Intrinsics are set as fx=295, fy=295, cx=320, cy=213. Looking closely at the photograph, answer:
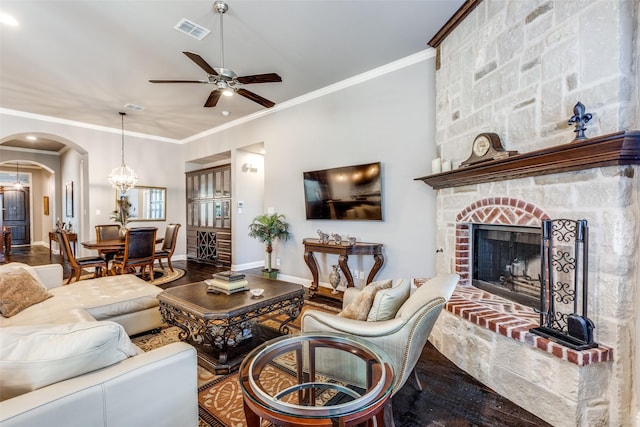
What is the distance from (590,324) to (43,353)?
8.65 ft

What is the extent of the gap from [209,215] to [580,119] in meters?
6.68

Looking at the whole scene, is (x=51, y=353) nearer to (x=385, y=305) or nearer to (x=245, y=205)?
(x=385, y=305)

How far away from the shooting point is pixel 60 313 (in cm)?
218

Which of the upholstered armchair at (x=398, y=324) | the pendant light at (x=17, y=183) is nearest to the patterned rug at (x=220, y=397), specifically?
the upholstered armchair at (x=398, y=324)

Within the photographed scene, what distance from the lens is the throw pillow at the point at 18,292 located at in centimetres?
225

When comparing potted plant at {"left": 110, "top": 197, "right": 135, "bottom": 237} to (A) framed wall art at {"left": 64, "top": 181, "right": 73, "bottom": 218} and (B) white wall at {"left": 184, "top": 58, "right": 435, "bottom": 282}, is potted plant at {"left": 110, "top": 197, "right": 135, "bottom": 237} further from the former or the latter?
(B) white wall at {"left": 184, "top": 58, "right": 435, "bottom": 282}

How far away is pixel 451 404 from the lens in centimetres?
189

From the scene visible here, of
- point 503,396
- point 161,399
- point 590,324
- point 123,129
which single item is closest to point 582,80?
point 590,324

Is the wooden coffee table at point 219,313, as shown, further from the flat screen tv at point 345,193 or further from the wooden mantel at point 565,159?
the wooden mantel at point 565,159

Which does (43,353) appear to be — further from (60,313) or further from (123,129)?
(123,129)

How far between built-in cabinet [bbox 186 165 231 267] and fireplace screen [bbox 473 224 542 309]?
4.98 m

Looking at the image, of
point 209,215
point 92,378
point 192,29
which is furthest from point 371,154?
point 209,215

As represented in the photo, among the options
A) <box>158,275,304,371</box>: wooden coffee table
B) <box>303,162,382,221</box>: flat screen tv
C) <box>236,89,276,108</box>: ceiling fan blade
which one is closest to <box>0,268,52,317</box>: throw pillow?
<box>158,275,304,371</box>: wooden coffee table

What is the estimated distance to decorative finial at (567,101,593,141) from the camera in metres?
1.74
